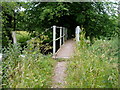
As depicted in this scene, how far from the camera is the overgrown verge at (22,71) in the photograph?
1.81 m

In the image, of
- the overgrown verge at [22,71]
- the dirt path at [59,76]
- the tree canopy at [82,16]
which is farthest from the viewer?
A: the tree canopy at [82,16]

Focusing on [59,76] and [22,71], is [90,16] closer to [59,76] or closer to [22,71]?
[59,76]

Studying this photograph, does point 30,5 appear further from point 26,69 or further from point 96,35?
point 26,69

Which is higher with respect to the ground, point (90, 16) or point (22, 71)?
point (90, 16)

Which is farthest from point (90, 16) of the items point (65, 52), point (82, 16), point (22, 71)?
point (22, 71)

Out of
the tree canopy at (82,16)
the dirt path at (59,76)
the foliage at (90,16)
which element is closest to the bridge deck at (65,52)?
the dirt path at (59,76)

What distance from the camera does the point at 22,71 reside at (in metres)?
1.92

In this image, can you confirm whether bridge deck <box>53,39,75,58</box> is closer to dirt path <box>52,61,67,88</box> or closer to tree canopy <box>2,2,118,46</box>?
dirt path <box>52,61,67,88</box>

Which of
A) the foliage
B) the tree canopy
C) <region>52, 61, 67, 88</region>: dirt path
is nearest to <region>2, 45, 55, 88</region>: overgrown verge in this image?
<region>52, 61, 67, 88</region>: dirt path

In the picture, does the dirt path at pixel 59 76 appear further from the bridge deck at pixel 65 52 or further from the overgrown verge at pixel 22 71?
the bridge deck at pixel 65 52

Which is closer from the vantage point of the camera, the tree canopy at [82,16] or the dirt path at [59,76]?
the dirt path at [59,76]

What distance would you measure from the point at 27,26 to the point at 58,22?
1818mm

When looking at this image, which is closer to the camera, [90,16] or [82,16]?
[82,16]

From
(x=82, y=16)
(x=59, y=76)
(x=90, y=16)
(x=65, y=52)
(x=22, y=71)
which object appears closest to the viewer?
(x=22, y=71)
